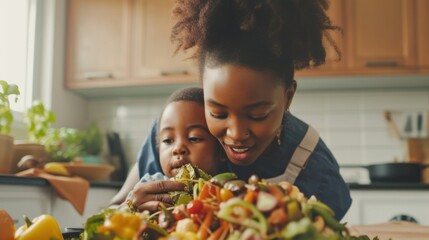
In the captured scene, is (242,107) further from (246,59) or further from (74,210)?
(74,210)

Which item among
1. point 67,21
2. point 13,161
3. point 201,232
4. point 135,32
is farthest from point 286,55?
point 67,21

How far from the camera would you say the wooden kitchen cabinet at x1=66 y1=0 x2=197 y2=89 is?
10.5 ft

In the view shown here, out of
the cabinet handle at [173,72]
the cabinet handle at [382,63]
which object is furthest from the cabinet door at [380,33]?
the cabinet handle at [173,72]

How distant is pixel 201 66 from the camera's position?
3.41 ft

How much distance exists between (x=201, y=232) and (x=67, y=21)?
10.2 feet

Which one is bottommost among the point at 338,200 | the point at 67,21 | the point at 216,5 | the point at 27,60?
the point at 338,200

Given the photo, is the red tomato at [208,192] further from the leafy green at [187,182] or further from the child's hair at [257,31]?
the child's hair at [257,31]

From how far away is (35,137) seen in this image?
99.7 inches

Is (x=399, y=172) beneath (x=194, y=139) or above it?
beneath

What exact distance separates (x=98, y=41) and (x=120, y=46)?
152 mm

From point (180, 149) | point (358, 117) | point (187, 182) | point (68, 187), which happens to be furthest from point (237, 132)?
point (358, 117)

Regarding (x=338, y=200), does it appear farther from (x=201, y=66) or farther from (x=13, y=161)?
(x=13, y=161)

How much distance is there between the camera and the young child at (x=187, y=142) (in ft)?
3.73

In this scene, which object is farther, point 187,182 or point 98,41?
point 98,41
